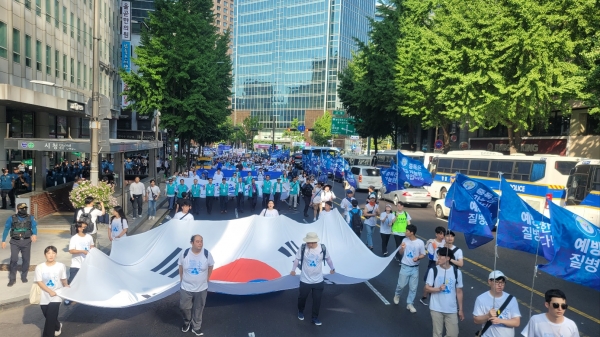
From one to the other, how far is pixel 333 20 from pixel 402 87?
78205 mm

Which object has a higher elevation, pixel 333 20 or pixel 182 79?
pixel 333 20

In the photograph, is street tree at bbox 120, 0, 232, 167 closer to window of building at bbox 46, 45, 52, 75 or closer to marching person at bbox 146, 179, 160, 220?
window of building at bbox 46, 45, 52, 75

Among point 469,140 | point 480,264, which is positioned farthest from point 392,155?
point 480,264

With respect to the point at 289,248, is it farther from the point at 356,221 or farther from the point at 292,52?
the point at 292,52

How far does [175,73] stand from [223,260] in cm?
2575

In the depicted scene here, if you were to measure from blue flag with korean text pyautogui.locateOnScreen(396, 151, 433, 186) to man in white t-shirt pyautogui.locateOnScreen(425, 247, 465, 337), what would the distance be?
361 inches

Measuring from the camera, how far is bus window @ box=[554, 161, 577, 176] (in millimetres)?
18953

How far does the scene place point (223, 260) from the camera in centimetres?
934

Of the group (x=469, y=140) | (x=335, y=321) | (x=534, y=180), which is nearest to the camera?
(x=335, y=321)

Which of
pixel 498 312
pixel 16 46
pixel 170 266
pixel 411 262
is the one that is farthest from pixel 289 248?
pixel 16 46

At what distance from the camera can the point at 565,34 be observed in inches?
869

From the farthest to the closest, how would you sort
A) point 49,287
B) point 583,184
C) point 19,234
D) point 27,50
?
point 27,50, point 583,184, point 19,234, point 49,287

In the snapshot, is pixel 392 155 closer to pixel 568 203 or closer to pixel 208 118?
pixel 208 118

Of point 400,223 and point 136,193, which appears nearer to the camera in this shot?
point 400,223
